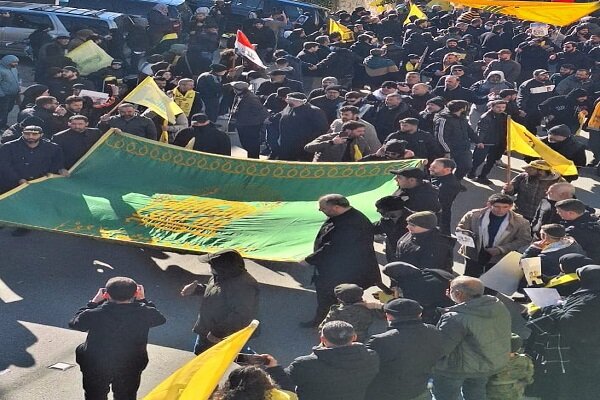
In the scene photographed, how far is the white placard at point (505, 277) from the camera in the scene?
355 inches

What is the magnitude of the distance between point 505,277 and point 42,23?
14989 millimetres

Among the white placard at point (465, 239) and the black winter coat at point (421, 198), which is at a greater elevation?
the black winter coat at point (421, 198)

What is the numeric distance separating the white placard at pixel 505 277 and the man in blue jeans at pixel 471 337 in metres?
1.66

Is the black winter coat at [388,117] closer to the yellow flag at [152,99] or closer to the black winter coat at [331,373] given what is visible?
the yellow flag at [152,99]

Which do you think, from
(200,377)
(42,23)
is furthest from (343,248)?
(42,23)

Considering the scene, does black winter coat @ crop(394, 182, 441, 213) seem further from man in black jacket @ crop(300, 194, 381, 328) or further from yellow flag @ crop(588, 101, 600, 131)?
yellow flag @ crop(588, 101, 600, 131)

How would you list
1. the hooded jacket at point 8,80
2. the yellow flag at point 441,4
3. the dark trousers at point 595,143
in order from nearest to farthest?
the dark trousers at point 595,143 < the hooded jacket at point 8,80 < the yellow flag at point 441,4

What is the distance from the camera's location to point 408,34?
875 inches

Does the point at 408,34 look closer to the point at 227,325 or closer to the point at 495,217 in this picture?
the point at 495,217

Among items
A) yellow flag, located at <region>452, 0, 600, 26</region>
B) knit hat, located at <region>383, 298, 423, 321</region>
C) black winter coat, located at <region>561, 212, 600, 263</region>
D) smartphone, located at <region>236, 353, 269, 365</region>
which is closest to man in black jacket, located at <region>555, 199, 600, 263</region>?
black winter coat, located at <region>561, 212, 600, 263</region>

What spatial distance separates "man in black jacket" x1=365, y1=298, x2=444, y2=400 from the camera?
668 cm

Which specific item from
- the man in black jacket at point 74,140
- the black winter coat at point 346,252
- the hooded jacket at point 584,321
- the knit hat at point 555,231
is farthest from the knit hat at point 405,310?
the man in black jacket at point 74,140

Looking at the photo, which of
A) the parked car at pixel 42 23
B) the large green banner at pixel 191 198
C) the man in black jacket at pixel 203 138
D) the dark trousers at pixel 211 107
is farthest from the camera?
the parked car at pixel 42 23

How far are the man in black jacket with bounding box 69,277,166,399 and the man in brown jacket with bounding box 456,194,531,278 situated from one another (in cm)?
375
